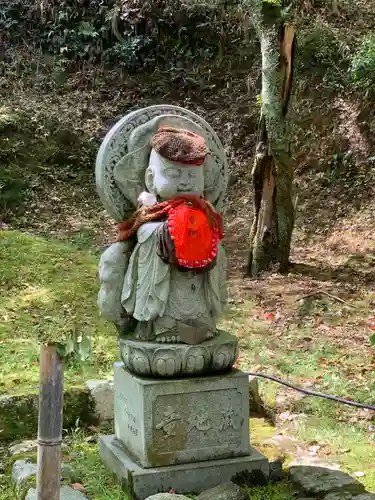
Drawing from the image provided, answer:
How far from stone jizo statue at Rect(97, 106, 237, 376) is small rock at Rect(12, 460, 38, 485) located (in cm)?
80

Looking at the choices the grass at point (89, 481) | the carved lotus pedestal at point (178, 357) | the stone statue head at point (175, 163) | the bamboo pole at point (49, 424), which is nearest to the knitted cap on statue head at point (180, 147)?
the stone statue head at point (175, 163)

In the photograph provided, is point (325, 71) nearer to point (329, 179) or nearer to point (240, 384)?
point (329, 179)

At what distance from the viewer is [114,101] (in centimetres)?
1380

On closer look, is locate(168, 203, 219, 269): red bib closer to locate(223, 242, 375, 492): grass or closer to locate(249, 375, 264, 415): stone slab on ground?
locate(223, 242, 375, 492): grass

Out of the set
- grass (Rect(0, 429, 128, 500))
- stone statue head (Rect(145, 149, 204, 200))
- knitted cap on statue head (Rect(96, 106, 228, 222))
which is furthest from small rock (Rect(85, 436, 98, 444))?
stone statue head (Rect(145, 149, 204, 200))

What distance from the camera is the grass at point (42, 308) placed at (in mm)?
5625

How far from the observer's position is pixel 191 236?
11.7 ft

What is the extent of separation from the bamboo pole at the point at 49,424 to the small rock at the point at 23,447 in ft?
5.63

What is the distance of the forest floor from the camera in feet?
16.9

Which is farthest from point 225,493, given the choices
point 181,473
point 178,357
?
point 178,357

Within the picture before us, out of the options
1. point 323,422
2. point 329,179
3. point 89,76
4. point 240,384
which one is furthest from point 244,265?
point 89,76

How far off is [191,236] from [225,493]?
135 centimetres

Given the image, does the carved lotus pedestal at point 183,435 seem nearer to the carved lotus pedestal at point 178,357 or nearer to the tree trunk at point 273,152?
the carved lotus pedestal at point 178,357

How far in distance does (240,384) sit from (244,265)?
19.3ft
